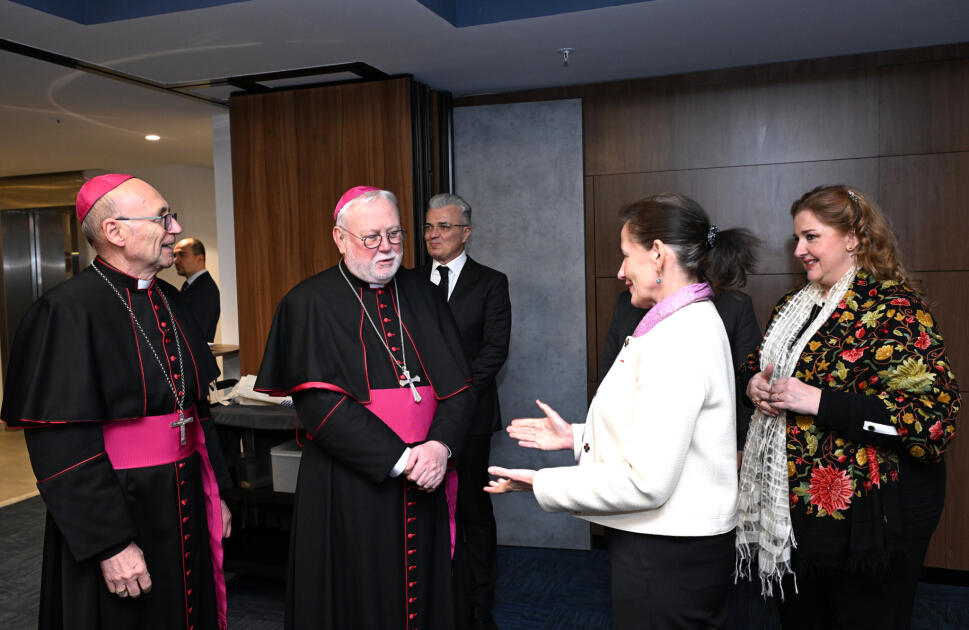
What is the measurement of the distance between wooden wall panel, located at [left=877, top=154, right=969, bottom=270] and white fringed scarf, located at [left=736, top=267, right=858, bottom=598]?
1.75m

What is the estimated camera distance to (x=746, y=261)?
3352 millimetres

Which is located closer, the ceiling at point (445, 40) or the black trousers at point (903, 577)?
the black trousers at point (903, 577)

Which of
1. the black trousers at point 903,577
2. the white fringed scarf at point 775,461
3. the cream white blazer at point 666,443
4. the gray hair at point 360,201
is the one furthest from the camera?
the gray hair at point 360,201

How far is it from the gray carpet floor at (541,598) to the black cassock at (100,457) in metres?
1.35

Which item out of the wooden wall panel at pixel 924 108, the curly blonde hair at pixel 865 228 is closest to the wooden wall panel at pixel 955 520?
the wooden wall panel at pixel 924 108

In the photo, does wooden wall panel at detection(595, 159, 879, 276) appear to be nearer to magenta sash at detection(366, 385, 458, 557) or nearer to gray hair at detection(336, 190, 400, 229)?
gray hair at detection(336, 190, 400, 229)

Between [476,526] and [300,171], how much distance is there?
218 centimetres

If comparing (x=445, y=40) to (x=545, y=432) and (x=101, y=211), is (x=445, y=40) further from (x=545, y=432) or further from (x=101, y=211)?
(x=545, y=432)

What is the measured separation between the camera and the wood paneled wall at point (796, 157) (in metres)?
3.61

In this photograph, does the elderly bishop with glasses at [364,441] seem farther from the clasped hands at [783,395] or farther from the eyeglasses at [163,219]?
the clasped hands at [783,395]

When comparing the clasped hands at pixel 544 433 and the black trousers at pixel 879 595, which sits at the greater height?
the clasped hands at pixel 544 433

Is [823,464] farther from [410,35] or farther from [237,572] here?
[237,572]

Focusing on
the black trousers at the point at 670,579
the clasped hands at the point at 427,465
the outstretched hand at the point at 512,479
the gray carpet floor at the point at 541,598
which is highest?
the outstretched hand at the point at 512,479

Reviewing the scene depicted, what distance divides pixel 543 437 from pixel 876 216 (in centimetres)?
115
